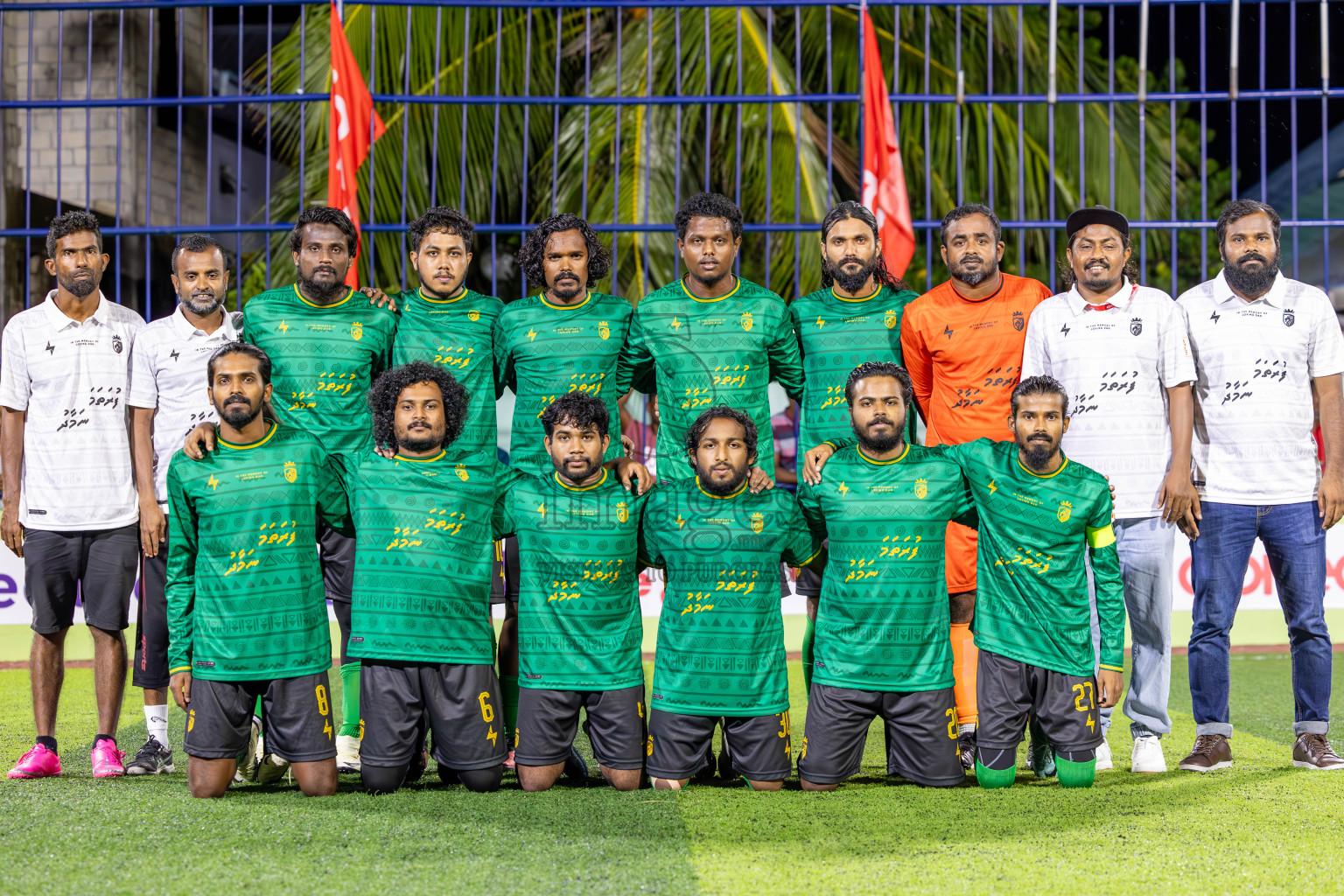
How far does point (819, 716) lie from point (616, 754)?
0.72m

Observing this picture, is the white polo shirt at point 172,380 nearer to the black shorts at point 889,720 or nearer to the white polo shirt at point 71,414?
the white polo shirt at point 71,414

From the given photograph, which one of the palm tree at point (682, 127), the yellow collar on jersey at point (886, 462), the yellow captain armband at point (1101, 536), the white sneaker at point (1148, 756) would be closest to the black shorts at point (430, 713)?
the yellow collar on jersey at point (886, 462)

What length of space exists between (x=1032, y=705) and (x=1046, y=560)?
20.7 inches

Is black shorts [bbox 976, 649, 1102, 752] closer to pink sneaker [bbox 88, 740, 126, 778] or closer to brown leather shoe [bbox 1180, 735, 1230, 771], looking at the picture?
brown leather shoe [bbox 1180, 735, 1230, 771]

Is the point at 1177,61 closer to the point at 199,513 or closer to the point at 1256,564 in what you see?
the point at 1256,564

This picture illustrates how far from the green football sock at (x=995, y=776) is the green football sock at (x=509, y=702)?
174 cm

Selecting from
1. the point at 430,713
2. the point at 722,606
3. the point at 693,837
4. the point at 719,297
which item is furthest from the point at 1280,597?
the point at 430,713

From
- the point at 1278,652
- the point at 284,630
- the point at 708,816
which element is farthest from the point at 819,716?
the point at 1278,652

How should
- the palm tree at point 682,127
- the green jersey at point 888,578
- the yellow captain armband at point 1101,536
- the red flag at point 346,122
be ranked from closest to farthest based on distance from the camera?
the green jersey at point 888,578 < the yellow captain armband at point 1101,536 < the red flag at point 346,122 < the palm tree at point 682,127

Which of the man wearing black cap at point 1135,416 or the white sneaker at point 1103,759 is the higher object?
the man wearing black cap at point 1135,416

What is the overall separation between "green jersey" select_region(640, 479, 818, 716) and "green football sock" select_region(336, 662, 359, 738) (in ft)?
3.79

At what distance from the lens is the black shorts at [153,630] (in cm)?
527

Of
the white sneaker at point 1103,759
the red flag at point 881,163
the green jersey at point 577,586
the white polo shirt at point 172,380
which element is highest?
the red flag at point 881,163

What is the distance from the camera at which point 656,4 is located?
7574mm
